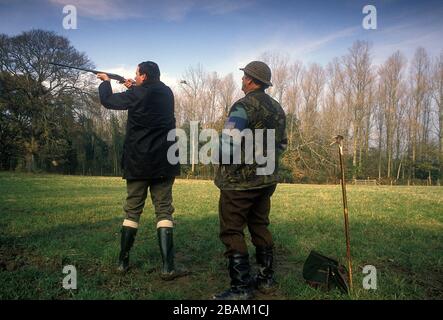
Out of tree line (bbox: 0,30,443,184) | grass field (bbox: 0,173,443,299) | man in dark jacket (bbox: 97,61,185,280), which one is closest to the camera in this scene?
grass field (bbox: 0,173,443,299)

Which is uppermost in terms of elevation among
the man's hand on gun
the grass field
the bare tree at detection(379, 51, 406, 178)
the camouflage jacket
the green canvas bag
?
the bare tree at detection(379, 51, 406, 178)

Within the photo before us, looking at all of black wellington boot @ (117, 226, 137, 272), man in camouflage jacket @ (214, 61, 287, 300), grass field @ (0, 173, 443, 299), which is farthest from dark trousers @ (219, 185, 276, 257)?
black wellington boot @ (117, 226, 137, 272)

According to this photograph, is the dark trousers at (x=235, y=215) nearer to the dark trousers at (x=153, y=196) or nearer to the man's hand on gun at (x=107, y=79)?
the dark trousers at (x=153, y=196)

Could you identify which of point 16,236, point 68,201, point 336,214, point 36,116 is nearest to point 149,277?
point 16,236

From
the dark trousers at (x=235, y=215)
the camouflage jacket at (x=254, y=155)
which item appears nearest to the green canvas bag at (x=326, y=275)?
the dark trousers at (x=235, y=215)

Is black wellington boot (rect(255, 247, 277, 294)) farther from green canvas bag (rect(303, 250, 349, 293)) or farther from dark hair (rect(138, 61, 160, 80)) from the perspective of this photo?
dark hair (rect(138, 61, 160, 80))

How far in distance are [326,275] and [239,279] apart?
100 centimetres

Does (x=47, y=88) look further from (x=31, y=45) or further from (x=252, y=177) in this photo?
(x=252, y=177)

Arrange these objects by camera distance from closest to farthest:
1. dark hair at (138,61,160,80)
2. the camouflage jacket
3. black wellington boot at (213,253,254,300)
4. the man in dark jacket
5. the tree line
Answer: black wellington boot at (213,253,254,300) < the camouflage jacket < the man in dark jacket < dark hair at (138,61,160,80) < the tree line

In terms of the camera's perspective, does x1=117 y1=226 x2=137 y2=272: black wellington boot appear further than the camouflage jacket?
Yes

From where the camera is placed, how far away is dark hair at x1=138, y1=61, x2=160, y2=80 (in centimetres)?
455

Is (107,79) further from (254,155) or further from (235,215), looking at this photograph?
(235,215)

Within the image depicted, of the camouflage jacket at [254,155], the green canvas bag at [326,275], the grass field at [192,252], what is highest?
the camouflage jacket at [254,155]

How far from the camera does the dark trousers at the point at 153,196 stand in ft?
14.6
